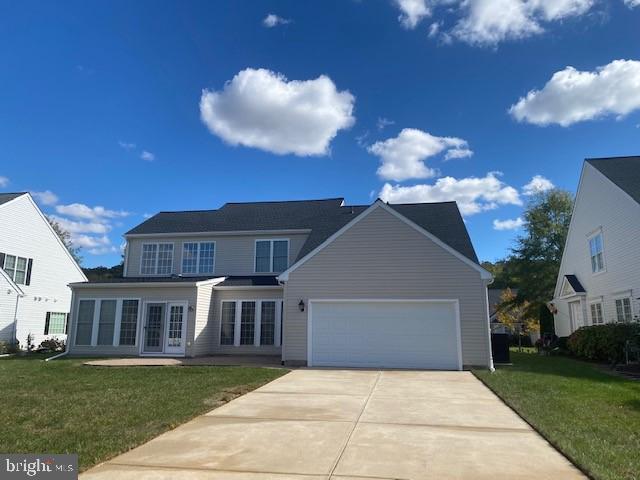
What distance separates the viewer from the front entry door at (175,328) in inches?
700

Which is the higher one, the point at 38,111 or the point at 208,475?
the point at 38,111

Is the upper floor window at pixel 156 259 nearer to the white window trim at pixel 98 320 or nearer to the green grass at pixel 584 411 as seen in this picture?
the white window trim at pixel 98 320

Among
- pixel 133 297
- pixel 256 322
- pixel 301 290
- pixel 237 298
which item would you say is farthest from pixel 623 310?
pixel 133 297

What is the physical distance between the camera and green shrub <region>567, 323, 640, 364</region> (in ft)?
49.4

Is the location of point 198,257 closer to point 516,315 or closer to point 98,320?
point 98,320

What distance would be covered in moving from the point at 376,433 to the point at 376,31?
Answer: 13.0 m

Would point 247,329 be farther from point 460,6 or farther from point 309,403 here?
point 460,6

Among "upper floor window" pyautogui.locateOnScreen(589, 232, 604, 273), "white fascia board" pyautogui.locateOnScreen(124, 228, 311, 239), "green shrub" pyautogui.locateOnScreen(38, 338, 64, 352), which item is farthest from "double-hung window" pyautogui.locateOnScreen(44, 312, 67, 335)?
"upper floor window" pyautogui.locateOnScreen(589, 232, 604, 273)

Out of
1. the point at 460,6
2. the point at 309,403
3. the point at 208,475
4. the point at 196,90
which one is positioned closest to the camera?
the point at 208,475

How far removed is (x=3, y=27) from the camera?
510 inches

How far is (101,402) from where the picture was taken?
8.39 m

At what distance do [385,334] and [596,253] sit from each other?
38.9 ft

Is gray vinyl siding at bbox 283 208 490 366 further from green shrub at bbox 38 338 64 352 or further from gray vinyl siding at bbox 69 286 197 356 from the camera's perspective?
green shrub at bbox 38 338 64 352

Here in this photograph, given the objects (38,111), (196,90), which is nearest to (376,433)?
(196,90)
